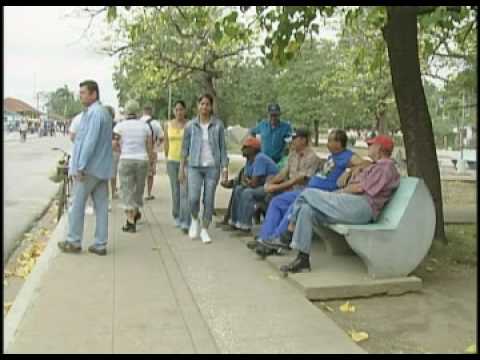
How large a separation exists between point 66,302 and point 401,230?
9.77 ft

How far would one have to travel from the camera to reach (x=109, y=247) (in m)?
7.27

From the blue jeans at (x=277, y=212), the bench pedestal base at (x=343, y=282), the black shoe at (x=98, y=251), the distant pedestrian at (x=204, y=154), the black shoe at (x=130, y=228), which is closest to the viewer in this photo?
the bench pedestal base at (x=343, y=282)

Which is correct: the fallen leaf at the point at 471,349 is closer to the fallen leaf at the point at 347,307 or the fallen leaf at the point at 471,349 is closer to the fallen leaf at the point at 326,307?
the fallen leaf at the point at 347,307

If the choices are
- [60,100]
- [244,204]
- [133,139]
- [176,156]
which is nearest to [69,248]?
[133,139]

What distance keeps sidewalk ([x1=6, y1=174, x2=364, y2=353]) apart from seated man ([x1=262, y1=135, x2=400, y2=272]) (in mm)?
436

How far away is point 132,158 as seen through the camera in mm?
8148

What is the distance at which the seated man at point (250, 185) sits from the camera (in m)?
7.73

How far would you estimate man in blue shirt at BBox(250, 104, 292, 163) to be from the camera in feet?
28.0

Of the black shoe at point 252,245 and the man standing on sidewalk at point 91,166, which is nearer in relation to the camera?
the man standing on sidewalk at point 91,166

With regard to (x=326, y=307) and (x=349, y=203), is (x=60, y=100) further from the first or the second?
(x=326, y=307)

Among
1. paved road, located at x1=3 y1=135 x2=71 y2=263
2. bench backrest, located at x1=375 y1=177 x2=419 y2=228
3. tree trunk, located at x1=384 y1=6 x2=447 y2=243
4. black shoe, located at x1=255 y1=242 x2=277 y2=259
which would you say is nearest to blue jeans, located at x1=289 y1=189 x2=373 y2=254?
bench backrest, located at x1=375 y1=177 x2=419 y2=228

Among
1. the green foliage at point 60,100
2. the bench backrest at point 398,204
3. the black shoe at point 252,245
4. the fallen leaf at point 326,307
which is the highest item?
the green foliage at point 60,100

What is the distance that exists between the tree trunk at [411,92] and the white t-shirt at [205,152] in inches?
94.3

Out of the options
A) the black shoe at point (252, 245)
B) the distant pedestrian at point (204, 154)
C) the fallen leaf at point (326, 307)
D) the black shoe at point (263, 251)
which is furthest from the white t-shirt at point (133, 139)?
the fallen leaf at point (326, 307)
